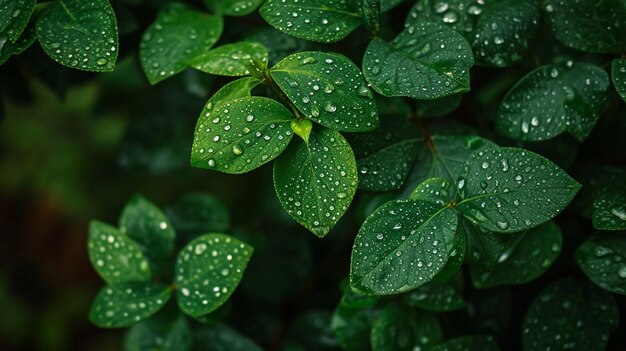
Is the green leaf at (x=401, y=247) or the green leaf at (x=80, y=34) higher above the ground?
the green leaf at (x=80, y=34)

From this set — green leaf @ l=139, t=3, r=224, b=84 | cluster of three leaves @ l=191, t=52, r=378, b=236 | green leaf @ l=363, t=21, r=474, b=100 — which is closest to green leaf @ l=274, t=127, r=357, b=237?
cluster of three leaves @ l=191, t=52, r=378, b=236

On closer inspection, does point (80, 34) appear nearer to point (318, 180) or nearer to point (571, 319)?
point (318, 180)

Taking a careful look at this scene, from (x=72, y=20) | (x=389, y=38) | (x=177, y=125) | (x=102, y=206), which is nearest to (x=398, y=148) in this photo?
(x=389, y=38)

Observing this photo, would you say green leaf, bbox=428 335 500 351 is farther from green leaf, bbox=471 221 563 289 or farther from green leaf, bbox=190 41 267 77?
green leaf, bbox=190 41 267 77

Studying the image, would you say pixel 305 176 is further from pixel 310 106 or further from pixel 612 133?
pixel 612 133

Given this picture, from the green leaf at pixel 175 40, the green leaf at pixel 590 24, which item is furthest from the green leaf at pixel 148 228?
the green leaf at pixel 590 24

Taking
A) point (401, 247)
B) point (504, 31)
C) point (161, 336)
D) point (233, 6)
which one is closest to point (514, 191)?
point (401, 247)

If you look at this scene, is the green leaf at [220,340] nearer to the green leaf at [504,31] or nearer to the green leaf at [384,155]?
the green leaf at [384,155]
